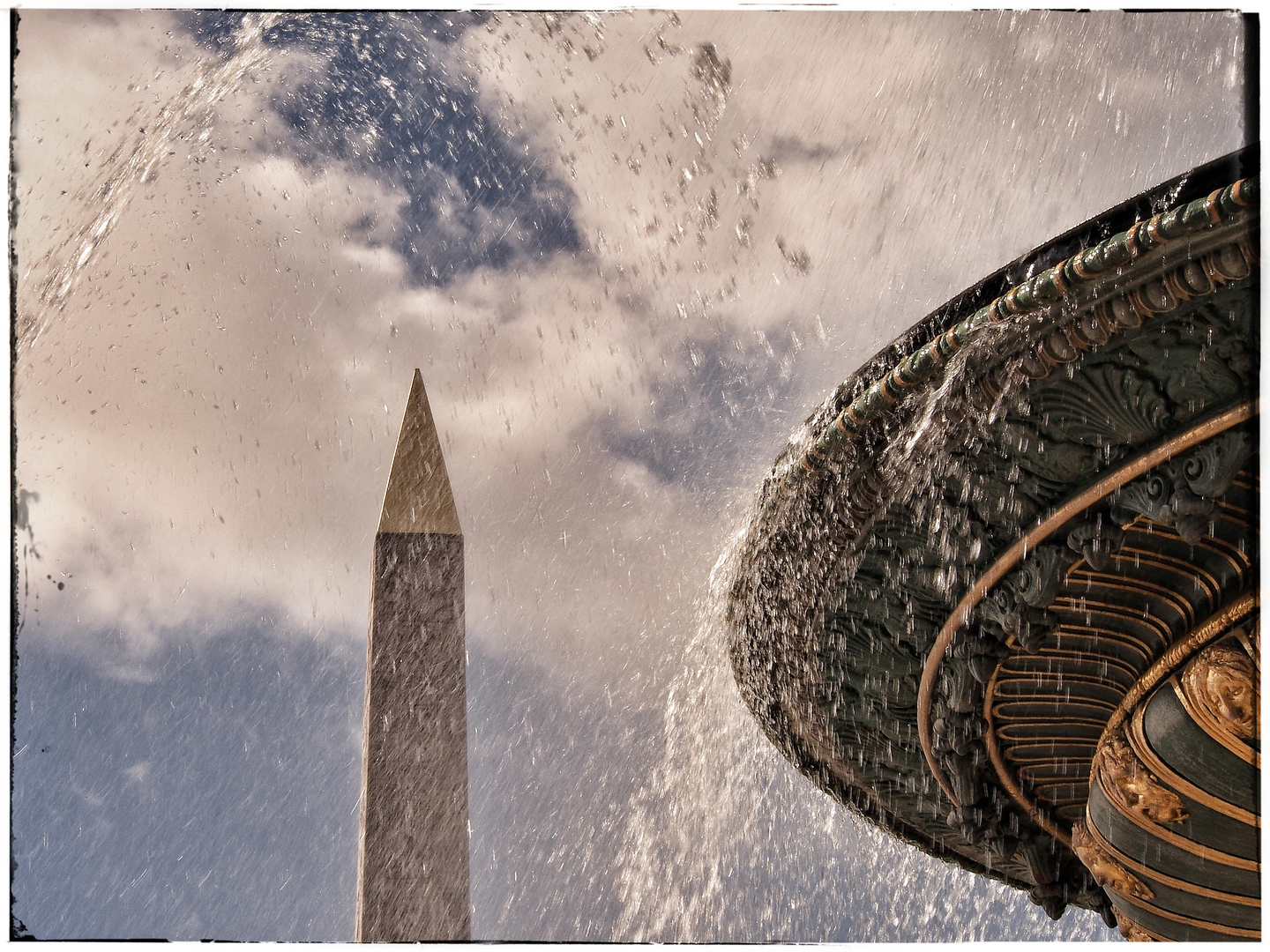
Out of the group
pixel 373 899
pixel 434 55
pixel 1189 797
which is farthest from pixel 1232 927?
pixel 434 55

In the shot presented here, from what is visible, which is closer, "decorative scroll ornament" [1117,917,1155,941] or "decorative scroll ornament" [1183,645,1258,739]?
"decorative scroll ornament" [1183,645,1258,739]

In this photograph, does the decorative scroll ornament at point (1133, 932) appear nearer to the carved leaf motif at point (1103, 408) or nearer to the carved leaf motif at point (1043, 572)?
the carved leaf motif at point (1043, 572)

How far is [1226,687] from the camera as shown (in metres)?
3.36

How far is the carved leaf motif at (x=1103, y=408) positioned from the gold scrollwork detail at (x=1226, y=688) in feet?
2.61

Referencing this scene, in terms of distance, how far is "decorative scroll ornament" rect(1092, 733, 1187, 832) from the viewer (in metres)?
3.58

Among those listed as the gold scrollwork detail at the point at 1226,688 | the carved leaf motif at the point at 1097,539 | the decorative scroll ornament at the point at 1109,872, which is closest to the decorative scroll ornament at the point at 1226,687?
the gold scrollwork detail at the point at 1226,688

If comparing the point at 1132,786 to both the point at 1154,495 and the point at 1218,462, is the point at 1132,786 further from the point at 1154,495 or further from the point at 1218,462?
the point at 1218,462

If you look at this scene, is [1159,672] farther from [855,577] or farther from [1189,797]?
[855,577]

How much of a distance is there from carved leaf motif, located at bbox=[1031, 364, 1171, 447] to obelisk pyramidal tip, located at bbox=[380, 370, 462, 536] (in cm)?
525

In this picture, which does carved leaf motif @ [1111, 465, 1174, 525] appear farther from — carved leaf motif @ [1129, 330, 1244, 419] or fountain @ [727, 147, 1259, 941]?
carved leaf motif @ [1129, 330, 1244, 419]

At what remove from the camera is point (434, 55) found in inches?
544

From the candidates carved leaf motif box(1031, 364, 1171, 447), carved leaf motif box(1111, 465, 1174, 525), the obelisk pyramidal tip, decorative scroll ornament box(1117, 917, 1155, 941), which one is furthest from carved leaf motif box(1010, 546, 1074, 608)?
the obelisk pyramidal tip

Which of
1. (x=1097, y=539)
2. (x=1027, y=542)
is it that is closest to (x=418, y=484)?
(x=1027, y=542)

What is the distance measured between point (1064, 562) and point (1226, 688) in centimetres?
59
